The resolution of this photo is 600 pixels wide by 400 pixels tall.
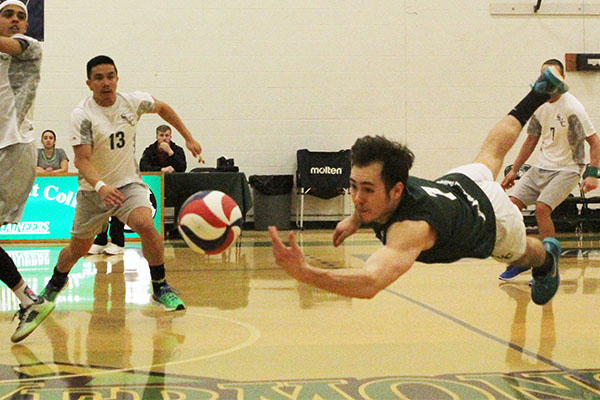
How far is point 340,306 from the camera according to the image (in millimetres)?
6125

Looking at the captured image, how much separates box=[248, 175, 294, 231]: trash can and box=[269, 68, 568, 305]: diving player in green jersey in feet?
30.1

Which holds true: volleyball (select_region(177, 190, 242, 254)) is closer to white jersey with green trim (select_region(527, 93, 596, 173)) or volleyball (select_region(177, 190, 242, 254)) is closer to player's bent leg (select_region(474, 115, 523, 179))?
player's bent leg (select_region(474, 115, 523, 179))

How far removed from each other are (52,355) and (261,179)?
31.3ft

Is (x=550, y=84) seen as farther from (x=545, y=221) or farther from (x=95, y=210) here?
(x=95, y=210)

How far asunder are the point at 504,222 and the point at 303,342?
1410 mm

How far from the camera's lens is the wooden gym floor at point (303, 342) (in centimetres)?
367

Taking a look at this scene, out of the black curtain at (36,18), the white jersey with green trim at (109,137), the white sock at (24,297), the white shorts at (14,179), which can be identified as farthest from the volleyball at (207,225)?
the black curtain at (36,18)

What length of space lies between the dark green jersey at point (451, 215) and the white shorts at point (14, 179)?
2392mm

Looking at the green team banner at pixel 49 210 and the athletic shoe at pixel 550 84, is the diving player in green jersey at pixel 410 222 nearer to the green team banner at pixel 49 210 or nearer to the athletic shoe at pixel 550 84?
the athletic shoe at pixel 550 84

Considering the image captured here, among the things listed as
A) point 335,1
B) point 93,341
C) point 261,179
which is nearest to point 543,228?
point 93,341

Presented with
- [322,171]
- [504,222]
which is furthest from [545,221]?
[322,171]

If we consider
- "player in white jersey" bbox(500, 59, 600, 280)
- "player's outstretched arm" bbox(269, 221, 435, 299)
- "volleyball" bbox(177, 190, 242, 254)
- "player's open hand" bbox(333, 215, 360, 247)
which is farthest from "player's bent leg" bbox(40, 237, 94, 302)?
"player in white jersey" bbox(500, 59, 600, 280)

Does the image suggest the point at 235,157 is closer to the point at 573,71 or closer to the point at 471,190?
the point at 573,71

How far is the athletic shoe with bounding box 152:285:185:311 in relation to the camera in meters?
5.96
